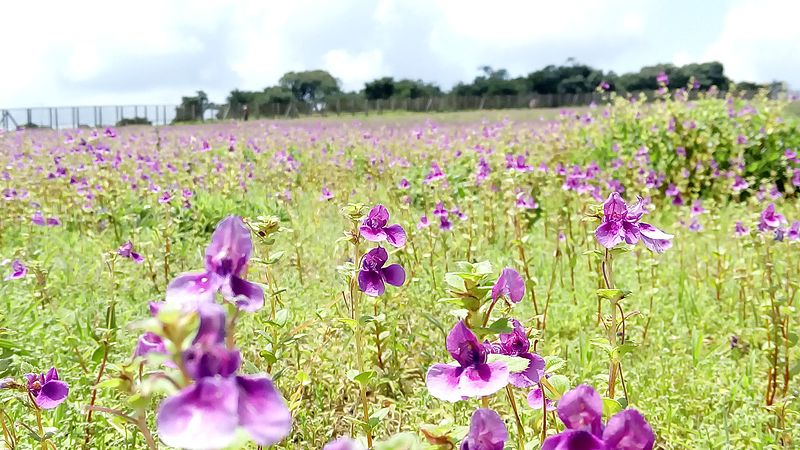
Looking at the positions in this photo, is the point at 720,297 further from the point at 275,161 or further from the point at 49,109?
the point at 49,109

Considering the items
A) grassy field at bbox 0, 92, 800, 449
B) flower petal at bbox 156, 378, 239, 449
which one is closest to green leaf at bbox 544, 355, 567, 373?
grassy field at bbox 0, 92, 800, 449

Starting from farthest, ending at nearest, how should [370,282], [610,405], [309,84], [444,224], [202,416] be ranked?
[309,84] < [444,224] < [370,282] < [610,405] < [202,416]

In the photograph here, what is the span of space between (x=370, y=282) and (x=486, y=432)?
2.63 feet

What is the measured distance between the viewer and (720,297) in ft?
12.5

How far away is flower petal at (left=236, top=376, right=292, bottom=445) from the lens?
601mm

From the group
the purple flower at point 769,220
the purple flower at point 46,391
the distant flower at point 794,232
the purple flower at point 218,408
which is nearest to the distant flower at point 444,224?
the purple flower at point 769,220

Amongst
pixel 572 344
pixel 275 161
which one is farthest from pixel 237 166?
pixel 572 344

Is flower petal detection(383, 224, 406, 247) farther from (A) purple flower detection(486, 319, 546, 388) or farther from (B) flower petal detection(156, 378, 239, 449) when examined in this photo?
(B) flower petal detection(156, 378, 239, 449)

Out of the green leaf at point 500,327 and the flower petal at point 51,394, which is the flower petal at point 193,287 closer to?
the green leaf at point 500,327

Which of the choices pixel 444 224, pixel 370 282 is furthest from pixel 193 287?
pixel 444 224

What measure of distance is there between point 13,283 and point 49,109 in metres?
49.9

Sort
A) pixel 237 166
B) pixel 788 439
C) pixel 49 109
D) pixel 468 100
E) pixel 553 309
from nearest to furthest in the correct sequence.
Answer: pixel 788 439
pixel 553 309
pixel 237 166
pixel 49 109
pixel 468 100

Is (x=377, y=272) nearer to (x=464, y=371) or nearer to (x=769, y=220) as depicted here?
(x=464, y=371)

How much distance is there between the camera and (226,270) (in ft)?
2.56
